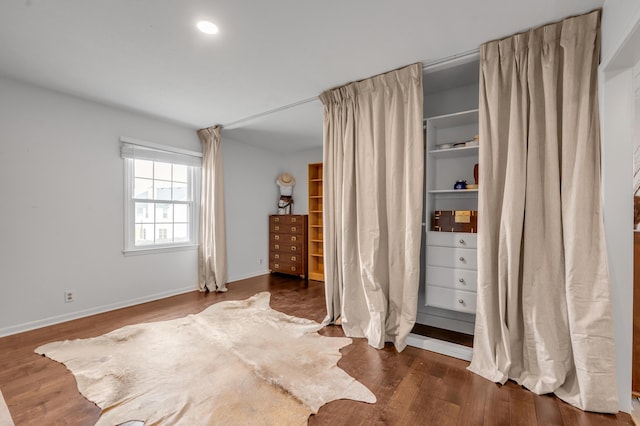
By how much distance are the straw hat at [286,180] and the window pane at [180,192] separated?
1.79 meters

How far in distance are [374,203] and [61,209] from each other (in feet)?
10.9

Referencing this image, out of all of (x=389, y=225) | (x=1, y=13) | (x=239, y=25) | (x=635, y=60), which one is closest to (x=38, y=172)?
(x=1, y=13)

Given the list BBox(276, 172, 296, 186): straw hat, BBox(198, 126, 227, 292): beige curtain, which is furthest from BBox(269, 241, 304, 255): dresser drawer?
BBox(198, 126, 227, 292): beige curtain

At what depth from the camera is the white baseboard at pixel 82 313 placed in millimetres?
2777

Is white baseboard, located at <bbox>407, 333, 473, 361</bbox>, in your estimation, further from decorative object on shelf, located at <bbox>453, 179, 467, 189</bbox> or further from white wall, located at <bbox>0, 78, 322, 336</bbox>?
white wall, located at <bbox>0, 78, 322, 336</bbox>

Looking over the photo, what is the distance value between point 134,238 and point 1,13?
2526 mm

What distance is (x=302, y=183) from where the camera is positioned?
18.5 ft

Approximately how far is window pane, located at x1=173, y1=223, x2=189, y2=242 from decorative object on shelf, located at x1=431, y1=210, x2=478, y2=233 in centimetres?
355

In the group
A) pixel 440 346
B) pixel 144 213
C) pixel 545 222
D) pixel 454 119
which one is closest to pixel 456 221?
pixel 545 222

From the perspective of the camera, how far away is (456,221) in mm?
2486

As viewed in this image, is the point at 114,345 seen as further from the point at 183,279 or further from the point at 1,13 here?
the point at 1,13

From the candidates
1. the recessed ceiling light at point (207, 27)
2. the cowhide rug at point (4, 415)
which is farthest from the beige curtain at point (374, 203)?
the cowhide rug at point (4, 415)

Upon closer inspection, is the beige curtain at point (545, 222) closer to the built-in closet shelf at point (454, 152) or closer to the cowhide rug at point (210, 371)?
the built-in closet shelf at point (454, 152)

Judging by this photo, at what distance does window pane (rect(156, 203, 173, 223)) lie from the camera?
159 inches
